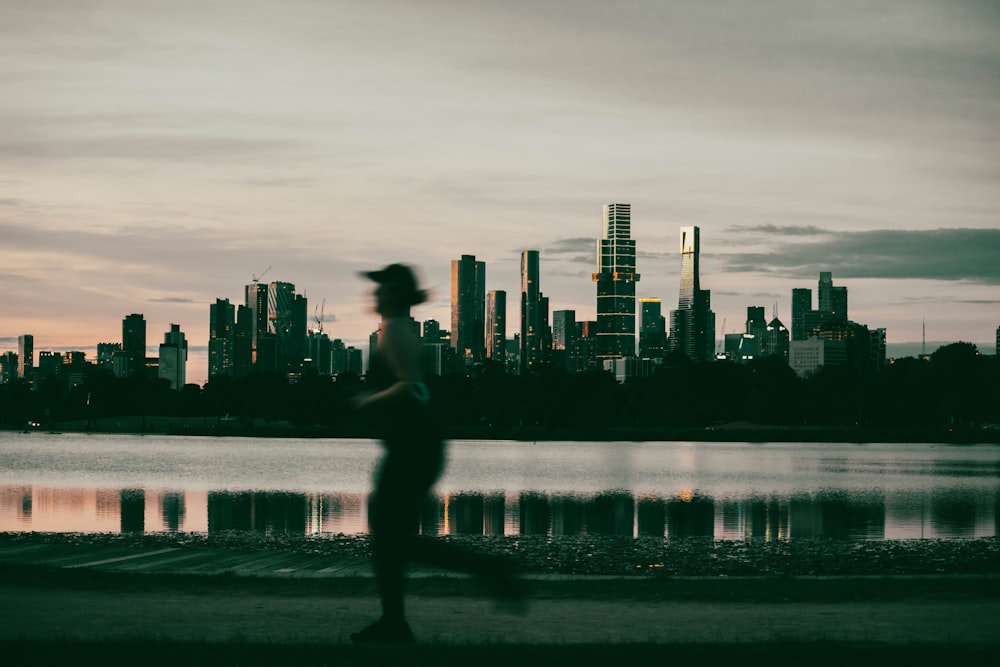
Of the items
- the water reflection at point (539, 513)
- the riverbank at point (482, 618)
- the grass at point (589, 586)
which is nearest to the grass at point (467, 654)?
the riverbank at point (482, 618)

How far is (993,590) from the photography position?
1694 centimetres

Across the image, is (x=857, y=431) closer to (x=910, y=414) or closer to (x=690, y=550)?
(x=910, y=414)

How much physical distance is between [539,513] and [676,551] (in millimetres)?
17050

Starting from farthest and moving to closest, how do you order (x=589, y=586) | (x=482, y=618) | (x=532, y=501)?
1. (x=532, y=501)
2. (x=589, y=586)
3. (x=482, y=618)

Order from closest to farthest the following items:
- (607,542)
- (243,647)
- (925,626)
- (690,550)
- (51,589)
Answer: (243,647) → (925,626) → (51,589) → (690,550) → (607,542)

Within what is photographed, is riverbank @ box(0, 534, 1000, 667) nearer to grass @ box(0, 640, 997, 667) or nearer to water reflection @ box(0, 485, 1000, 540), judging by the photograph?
grass @ box(0, 640, 997, 667)

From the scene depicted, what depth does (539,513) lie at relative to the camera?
4606 cm

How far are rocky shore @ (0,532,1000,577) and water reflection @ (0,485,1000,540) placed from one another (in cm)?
318

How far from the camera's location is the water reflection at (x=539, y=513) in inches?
1495

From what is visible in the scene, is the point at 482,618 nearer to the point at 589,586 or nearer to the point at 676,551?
the point at 589,586

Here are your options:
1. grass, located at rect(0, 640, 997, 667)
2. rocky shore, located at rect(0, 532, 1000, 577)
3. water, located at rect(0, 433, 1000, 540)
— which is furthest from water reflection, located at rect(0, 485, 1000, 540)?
grass, located at rect(0, 640, 997, 667)

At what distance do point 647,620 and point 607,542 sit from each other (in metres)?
18.6

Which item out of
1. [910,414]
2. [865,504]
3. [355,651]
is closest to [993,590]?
[355,651]

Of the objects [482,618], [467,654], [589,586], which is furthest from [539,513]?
[467,654]
